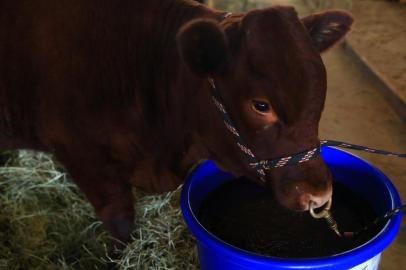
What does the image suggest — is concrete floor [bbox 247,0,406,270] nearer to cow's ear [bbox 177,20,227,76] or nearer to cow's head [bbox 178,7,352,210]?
cow's head [bbox 178,7,352,210]

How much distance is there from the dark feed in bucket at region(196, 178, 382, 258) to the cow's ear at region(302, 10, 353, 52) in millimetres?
484

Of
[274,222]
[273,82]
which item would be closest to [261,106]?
[273,82]

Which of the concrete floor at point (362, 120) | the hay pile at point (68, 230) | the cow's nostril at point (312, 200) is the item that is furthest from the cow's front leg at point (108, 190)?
the concrete floor at point (362, 120)

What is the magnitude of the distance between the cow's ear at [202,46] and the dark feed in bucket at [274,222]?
0.52 m

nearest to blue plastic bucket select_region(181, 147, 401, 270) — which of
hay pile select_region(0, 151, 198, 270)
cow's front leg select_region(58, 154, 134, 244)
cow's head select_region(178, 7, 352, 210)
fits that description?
cow's head select_region(178, 7, 352, 210)

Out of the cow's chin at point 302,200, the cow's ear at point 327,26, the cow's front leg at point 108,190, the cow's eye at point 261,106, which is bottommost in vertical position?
the cow's front leg at point 108,190

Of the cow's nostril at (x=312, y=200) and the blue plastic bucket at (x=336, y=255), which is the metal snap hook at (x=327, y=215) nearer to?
the cow's nostril at (x=312, y=200)

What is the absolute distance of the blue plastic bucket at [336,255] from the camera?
118 cm

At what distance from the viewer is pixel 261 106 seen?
1.18 metres

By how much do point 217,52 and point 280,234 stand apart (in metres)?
0.60

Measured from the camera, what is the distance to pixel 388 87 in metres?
3.08

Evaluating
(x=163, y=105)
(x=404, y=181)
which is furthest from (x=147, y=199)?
(x=404, y=181)

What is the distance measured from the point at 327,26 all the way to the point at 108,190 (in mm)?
886

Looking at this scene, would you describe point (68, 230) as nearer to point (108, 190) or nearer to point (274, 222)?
point (108, 190)
